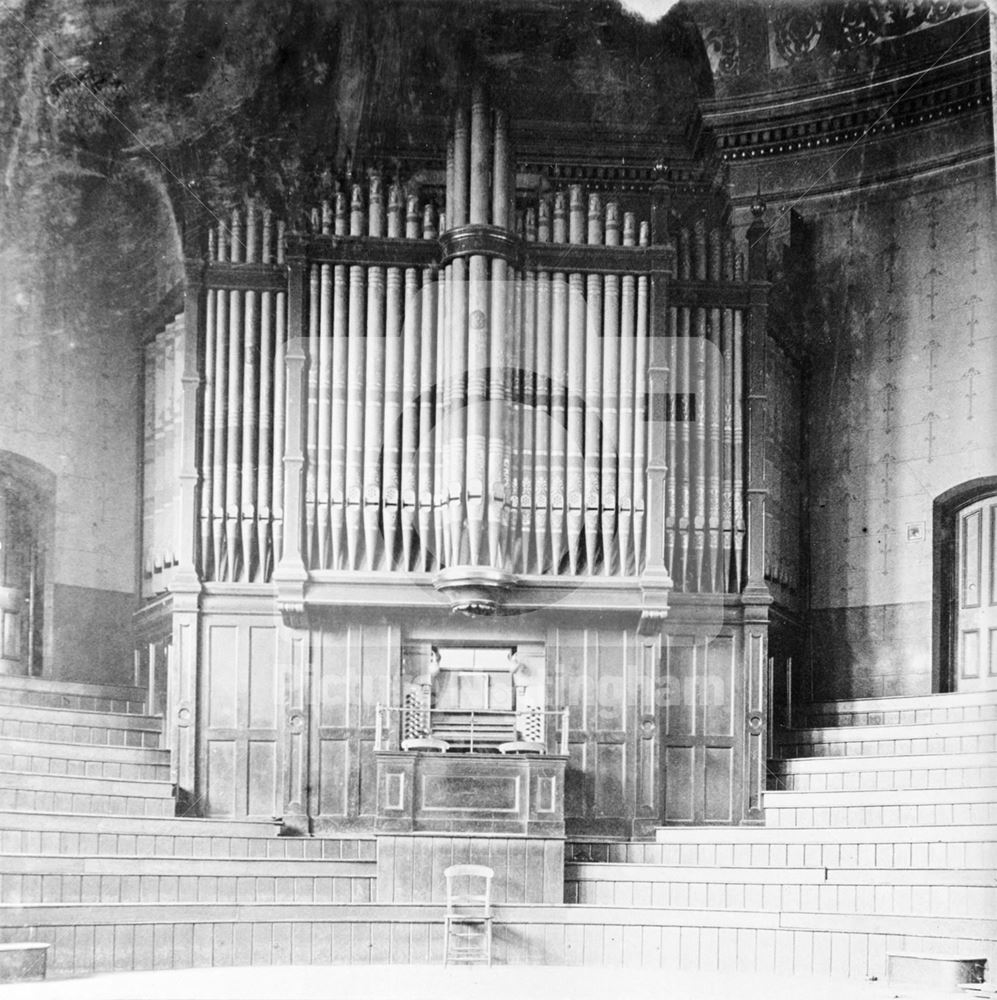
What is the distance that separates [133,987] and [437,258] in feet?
14.5

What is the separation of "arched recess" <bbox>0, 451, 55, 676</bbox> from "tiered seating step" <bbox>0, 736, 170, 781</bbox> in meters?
0.68

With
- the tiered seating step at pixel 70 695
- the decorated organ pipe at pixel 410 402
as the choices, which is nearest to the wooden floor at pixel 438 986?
the tiered seating step at pixel 70 695

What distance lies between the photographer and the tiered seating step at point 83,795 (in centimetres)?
769

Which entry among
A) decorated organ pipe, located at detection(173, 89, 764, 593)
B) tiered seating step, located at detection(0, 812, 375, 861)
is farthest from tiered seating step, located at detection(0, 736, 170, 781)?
decorated organ pipe, located at detection(173, 89, 764, 593)

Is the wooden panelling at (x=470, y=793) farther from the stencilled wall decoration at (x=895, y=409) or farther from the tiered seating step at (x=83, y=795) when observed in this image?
the stencilled wall decoration at (x=895, y=409)

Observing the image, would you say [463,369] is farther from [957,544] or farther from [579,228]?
[957,544]

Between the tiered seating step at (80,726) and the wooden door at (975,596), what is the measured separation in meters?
4.70

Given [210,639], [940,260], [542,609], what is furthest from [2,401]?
[940,260]

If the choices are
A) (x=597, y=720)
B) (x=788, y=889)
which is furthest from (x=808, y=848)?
(x=597, y=720)

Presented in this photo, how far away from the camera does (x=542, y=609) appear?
8656mm

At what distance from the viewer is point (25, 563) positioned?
868 cm

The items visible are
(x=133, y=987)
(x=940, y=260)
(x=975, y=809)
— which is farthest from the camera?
(x=940, y=260)

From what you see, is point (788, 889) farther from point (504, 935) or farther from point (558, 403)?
point (558, 403)

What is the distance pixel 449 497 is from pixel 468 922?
235 cm
